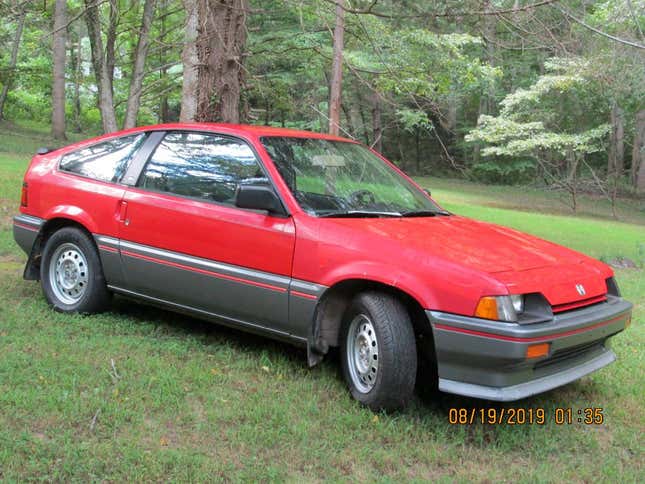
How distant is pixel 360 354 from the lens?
13.3ft

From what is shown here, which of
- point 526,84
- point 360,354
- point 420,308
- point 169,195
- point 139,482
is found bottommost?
point 139,482

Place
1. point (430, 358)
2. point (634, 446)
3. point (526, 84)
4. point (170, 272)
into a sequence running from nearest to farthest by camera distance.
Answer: point (634, 446)
point (430, 358)
point (170, 272)
point (526, 84)

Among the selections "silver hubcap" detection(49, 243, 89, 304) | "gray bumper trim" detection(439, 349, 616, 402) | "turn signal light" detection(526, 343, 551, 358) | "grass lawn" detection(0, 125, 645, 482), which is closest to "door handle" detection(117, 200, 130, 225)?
"silver hubcap" detection(49, 243, 89, 304)

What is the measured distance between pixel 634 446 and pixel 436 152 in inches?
1433

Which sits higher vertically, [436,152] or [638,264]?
[436,152]

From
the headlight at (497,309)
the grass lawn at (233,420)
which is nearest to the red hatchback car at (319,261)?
the headlight at (497,309)

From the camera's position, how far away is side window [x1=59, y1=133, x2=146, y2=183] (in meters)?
5.37

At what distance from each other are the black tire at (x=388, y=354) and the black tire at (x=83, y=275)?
7.76 ft

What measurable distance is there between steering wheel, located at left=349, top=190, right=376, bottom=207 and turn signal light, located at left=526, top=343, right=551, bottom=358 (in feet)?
5.33

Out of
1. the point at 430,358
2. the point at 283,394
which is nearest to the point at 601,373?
the point at 430,358

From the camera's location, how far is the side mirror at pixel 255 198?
424cm

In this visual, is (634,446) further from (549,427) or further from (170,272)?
(170,272)

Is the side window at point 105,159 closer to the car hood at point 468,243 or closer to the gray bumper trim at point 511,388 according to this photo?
the car hood at point 468,243

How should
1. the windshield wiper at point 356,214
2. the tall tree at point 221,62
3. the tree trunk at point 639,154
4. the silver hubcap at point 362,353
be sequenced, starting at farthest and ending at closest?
the tree trunk at point 639,154 < the tall tree at point 221,62 < the windshield wiper at point 356,214 < the silver hubcap at point 362,353
